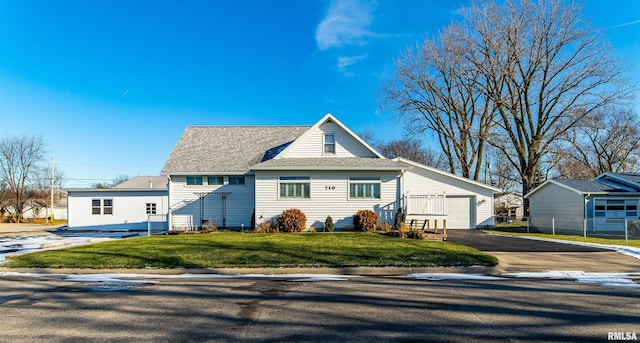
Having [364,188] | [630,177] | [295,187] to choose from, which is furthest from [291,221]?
[630,177]

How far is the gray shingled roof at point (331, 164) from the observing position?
19.6 m

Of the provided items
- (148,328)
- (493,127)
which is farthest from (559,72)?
(148,328)

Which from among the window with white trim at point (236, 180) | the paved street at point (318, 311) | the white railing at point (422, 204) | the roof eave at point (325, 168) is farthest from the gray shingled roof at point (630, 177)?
the window with white trim at point (236, 180)

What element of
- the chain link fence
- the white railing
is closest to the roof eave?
the white railing

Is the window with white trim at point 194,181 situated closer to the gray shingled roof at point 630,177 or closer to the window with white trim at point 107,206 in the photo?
the window with white trim at point 107,206

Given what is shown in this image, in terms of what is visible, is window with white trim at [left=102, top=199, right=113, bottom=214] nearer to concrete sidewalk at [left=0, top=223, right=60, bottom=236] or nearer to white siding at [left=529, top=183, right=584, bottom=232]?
concrete sidewalk at [left=0, top=223, right=60, bottom=236]

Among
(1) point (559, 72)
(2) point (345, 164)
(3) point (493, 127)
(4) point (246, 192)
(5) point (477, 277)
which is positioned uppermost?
(1) point (559, 72)

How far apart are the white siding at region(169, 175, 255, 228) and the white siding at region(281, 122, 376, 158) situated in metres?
3.58

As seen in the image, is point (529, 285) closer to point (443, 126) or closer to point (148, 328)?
point (148, 328)

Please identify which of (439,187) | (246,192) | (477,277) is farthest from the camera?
(439,187)

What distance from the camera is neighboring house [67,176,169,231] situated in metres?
27.5

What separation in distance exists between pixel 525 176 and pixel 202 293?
3067 cm

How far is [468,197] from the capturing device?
24.8m

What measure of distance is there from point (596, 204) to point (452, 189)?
8742 mm
